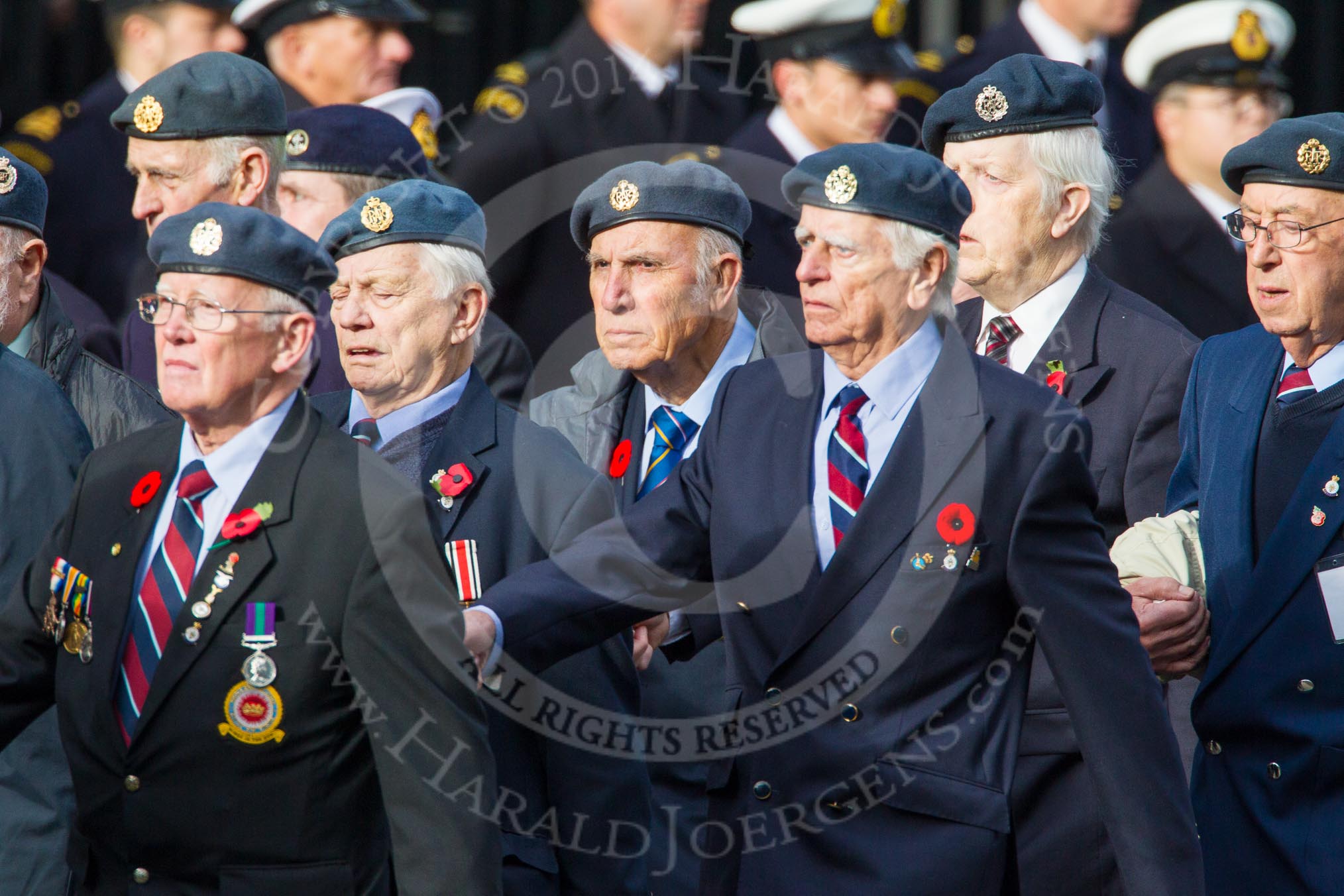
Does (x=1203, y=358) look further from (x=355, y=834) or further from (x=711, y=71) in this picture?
(x=711, y=71)

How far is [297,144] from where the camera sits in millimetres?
5438

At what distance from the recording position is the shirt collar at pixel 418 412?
4.21m

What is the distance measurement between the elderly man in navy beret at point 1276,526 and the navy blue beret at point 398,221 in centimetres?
164

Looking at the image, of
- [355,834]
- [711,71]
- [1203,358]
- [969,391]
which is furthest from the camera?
[711,71]

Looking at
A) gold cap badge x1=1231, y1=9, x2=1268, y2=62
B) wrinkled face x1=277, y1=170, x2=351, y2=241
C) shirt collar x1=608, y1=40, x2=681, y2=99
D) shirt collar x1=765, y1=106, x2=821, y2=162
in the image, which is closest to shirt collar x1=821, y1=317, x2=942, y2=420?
wrinkled face x1=277, y1=170, x2=351, y2=241

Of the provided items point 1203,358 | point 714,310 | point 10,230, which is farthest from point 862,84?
point 10,230

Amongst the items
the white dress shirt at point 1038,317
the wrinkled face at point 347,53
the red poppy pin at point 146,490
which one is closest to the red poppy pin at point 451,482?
the red poppy pin at point 146,490

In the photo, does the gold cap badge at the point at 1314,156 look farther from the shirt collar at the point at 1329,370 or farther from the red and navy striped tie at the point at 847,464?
the red and navy striped tie at the point at 847,464

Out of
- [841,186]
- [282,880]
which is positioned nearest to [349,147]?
[841,186]

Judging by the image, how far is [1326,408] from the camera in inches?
161

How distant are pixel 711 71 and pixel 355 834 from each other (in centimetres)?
435

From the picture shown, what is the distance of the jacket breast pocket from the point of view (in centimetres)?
319

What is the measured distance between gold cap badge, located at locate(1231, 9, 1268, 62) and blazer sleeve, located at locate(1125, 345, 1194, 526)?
123 inches

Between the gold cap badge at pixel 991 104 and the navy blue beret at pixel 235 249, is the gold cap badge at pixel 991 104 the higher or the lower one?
the higher one
